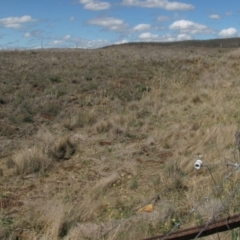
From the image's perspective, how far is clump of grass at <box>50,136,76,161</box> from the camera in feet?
26.7

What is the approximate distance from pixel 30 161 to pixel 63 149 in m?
1.12

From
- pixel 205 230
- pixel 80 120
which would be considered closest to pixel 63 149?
pixel 80 120

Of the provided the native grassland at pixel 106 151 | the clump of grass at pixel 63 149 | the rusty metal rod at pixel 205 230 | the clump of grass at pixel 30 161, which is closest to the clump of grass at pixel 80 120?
the native grassland at pixel 106 151

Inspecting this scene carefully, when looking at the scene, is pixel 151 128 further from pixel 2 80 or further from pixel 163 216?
pixel 2 80

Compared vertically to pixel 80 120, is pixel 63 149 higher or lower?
lower

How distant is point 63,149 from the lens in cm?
841

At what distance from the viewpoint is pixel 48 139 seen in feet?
29.3

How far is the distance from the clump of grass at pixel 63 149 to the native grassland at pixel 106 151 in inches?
0.8

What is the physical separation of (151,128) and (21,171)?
427 centimetres

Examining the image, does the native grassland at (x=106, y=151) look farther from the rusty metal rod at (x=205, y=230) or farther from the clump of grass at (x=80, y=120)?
the rusty metal rod at (x=205, y=230)

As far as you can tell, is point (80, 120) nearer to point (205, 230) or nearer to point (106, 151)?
point (106, 151)

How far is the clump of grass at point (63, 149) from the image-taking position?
814 centimetres

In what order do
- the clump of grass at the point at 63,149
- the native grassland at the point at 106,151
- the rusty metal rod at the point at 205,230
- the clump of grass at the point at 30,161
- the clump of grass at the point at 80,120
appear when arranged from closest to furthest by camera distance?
the rusty metal rod at the point at 205,230 < the native grassland at the point at 106,151 < the clump of grass at the point at 30,161 < the clump of grass at the point at 63,149 < the clump of grass at the point at 80,120

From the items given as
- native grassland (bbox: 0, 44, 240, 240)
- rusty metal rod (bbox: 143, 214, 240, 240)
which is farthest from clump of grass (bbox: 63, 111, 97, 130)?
rusty metal rod (bbox: 143, 214, 240, 240)
